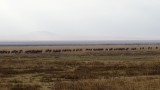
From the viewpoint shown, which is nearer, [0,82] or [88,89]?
[88,89]

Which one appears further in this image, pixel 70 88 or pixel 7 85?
pixel 7 85

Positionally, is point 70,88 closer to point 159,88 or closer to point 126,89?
point 126,89

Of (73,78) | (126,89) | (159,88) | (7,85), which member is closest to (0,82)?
(7,85)

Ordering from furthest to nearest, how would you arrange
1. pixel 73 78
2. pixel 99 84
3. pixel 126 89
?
pixel 73 78
pixel 99 84
pixel 126 89

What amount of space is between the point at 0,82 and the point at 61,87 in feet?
18.0

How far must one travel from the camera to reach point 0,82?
2425cm

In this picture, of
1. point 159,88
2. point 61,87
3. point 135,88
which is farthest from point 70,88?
point 159,88

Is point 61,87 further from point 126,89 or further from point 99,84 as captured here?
point 126,89

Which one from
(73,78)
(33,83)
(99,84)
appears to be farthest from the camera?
(73,78)

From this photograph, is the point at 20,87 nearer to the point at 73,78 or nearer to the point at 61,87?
the point at 61,87

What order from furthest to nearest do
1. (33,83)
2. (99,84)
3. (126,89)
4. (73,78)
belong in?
(73,78) < (33,83) < (99,84) < (126,89)

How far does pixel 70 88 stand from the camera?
20.4 meters

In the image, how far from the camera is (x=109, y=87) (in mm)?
20531

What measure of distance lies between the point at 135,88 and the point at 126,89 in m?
0.59
